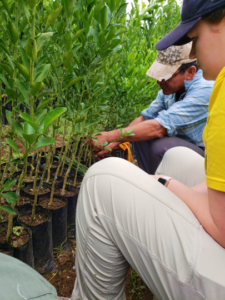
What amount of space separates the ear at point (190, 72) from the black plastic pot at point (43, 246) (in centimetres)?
167

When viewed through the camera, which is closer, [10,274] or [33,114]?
[10,274]

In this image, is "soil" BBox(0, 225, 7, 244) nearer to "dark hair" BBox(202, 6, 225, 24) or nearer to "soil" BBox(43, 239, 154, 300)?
"soil" BBox(43, 239, 154, 300)

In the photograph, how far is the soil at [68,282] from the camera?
1.36m

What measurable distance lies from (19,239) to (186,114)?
1.64 m

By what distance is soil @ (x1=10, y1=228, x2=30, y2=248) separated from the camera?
1183mm

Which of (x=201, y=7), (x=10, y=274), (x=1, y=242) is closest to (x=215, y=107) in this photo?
(x=201, y=7)

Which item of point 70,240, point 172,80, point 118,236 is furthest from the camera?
point 172,80

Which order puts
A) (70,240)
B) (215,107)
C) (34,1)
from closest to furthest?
(215,107), (34,1), (70,240)

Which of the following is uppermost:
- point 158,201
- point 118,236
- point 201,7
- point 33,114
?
point 201,7

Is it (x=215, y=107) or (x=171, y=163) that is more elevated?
(x=215, y=107)

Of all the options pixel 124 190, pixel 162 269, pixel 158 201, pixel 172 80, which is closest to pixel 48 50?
pixel 172 80

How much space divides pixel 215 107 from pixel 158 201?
1.35 feet

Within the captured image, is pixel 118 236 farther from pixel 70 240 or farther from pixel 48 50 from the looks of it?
pixel 48 50

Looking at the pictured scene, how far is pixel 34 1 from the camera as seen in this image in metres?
0.87
